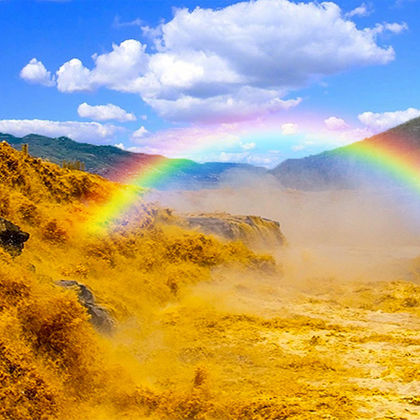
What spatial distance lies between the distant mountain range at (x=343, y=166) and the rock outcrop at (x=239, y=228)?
153 feet

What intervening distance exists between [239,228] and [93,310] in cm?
1163

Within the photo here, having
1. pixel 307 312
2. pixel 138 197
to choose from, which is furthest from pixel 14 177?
pixel 307 312

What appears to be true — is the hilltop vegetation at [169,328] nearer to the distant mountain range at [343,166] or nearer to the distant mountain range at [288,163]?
the distant mountain range at [288,163]

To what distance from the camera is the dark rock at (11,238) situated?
8.87 meters

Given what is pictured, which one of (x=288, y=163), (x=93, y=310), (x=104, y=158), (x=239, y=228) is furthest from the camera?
(x=288, y=163)

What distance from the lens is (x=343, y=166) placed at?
76.7 meters

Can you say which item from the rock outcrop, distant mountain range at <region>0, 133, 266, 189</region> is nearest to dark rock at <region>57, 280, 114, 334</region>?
the rock outcrop

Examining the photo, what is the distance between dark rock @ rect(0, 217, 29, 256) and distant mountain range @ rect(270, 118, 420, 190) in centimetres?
6146

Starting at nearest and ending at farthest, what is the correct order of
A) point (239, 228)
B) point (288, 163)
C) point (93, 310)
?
point (93, 310) < point (239, 228) < point (288, 163)

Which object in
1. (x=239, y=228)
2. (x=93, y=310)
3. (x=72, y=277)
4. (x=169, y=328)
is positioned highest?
(x=239, y=228)

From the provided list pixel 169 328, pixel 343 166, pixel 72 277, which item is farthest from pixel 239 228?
pixel 343 166

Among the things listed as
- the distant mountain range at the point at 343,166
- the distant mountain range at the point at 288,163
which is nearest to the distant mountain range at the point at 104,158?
the distant mountain range at the point at 288,163

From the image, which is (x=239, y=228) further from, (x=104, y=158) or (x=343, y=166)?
(x=343, y=166)

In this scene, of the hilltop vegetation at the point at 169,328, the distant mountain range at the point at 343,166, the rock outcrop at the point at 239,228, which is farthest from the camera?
the distant mountain range at the point at 343,166
